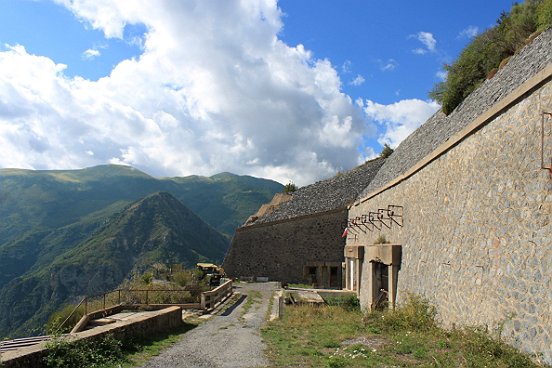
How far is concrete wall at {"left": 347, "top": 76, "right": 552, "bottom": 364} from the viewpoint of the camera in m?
6.02

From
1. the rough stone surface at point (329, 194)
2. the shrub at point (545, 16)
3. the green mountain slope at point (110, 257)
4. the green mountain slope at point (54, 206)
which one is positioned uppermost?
the green mountain slope at point (54, 206)

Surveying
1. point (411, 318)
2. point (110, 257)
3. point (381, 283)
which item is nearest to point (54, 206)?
point (110, 257)

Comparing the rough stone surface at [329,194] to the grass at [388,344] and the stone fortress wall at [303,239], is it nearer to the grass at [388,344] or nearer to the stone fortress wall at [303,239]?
the stone fortress wall at [303,239]

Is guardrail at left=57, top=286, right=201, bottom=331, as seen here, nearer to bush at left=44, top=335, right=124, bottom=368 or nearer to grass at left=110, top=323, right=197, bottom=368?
grass at left=110, top=323, right=197, bottom=368

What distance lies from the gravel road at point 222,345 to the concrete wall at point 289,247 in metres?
11.2

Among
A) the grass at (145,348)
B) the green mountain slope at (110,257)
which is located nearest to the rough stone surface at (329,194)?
the grass at (145,348)

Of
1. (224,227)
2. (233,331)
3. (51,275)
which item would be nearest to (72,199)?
(224,227)

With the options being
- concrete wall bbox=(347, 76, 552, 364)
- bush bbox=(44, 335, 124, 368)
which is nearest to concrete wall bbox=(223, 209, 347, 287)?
concrete wall bbox=(347, 76, 552, 364)

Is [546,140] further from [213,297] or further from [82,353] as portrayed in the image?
[213,297]

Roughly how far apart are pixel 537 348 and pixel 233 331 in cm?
845

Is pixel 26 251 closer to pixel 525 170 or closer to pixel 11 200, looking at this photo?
pixel 11 200

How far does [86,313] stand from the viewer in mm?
15547

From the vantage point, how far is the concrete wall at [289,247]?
27.6m

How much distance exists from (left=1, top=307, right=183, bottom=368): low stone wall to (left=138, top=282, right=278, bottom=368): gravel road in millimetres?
732
